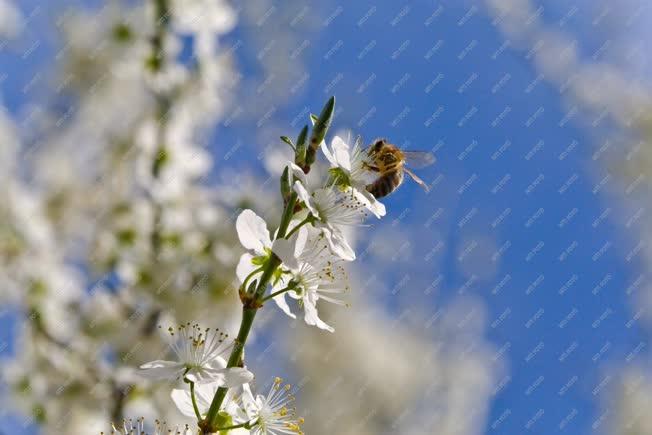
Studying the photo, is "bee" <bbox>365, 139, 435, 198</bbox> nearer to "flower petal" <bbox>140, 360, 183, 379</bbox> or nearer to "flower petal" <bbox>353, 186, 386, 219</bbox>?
"flower petal" <bbox>353, 186, 386, 219</bbox>

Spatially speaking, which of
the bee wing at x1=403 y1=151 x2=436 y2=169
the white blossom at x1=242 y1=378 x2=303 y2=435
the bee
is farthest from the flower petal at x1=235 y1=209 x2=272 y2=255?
the bee wing at x1=403 y1=151 x2=436 y2=169

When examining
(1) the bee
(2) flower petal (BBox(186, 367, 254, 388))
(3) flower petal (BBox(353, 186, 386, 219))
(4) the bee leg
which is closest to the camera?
(2) flower petal (BBox(186, 367, 254, 388))

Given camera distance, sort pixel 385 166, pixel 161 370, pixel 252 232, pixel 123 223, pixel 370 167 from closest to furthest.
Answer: pixel 161 370, pixel 252 232, pixel 370 167, pixel 385 166, pixel 123 223

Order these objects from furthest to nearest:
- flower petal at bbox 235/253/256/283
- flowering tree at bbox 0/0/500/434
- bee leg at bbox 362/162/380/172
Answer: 1. flowering tree at bbox 0/0/500/434
2. bee leg at bbox 362/162/380/172
3. flower petal at bbox 235/253/256/283

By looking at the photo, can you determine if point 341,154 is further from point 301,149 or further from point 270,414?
point 270,414

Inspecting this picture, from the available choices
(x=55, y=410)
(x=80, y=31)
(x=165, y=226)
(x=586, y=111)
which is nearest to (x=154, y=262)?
(x=165, y=226)

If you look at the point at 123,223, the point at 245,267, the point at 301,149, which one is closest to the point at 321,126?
the point at 301,149

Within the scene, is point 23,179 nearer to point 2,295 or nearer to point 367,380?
point 2,295
